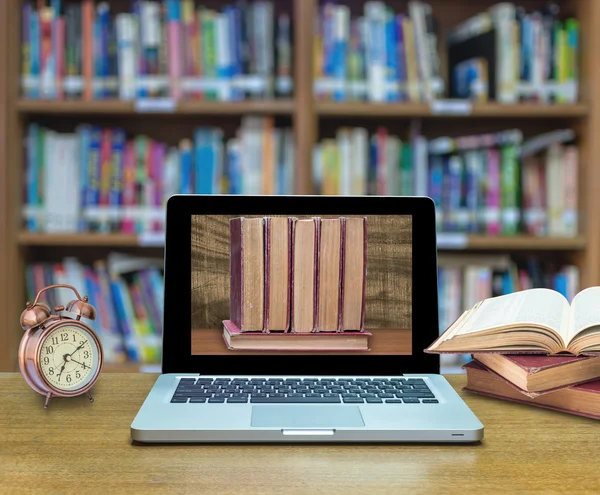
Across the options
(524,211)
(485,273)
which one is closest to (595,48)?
(524,211)

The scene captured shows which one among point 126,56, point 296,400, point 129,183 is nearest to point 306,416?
point 296,400

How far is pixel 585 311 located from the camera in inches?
30.3

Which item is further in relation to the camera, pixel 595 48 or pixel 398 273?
pixel 595 48

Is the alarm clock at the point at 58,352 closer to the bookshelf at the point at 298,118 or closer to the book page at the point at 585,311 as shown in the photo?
the book page at the point at 585,311

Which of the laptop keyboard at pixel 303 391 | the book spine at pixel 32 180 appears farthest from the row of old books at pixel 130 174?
the laptop keyboard at pixel 303 391

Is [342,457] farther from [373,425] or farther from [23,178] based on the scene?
[23,178]

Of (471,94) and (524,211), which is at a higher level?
(471,94)

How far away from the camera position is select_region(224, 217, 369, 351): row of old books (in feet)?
2.69

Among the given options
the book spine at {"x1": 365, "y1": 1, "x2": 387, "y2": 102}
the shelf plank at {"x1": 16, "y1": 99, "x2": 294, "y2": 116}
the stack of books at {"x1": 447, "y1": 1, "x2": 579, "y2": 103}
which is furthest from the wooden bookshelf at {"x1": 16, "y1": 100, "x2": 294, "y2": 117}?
the stack of books at {"x1": 447, "y1": 1, "x2": 579, "y2": 103}

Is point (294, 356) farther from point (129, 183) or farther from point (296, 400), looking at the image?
point (129, 183)

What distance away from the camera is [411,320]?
0.83m

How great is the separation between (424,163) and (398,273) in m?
1.20

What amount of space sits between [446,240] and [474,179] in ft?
0.69

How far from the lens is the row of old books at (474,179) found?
1.96 m
